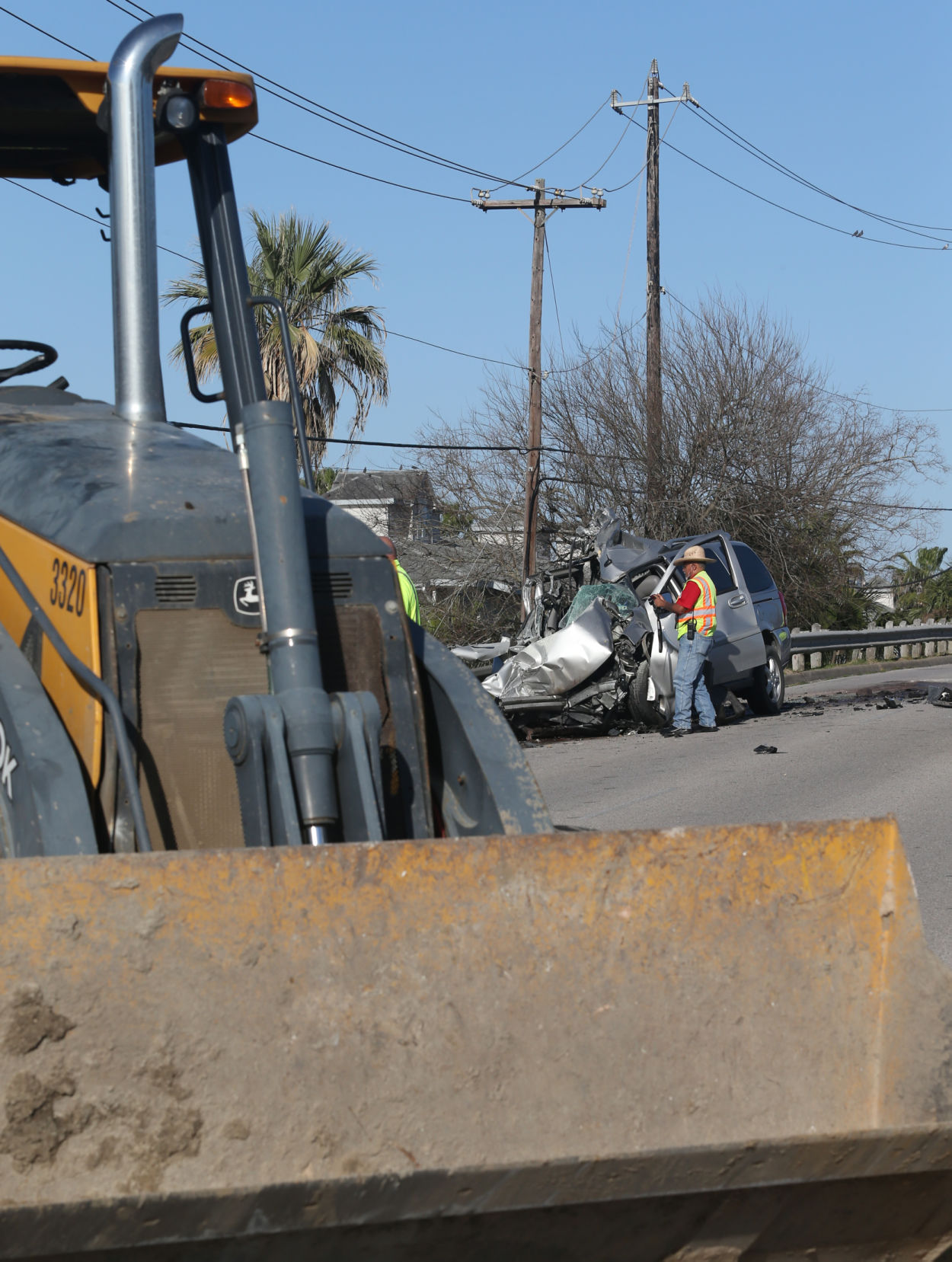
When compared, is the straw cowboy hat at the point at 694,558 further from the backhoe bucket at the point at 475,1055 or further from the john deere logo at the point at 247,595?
the backhoe bucket at the point at 475,1055

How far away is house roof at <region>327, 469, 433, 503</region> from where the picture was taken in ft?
104

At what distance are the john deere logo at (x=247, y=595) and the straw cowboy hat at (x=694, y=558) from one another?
465 inches

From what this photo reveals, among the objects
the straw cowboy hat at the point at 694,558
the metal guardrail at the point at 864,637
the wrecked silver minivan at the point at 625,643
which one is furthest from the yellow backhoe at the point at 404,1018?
the metal guardrail at the point at 864,637

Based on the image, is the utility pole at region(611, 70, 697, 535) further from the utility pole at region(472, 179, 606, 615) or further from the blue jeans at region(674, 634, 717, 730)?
the blue jeans at region(674, 634, 717, 730)

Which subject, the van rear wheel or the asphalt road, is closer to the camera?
the asphalt road

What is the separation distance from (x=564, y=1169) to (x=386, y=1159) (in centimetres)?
29

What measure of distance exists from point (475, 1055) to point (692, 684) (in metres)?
12.5

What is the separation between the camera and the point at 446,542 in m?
30.3

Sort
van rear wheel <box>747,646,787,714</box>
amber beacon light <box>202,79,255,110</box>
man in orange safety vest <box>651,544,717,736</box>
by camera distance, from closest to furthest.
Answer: amber beacon light <box>202,79,255,110</box>
man in orange safety vest <box>651,544,717,736</box>
van rear wheel <box>747,646,787,714</box>

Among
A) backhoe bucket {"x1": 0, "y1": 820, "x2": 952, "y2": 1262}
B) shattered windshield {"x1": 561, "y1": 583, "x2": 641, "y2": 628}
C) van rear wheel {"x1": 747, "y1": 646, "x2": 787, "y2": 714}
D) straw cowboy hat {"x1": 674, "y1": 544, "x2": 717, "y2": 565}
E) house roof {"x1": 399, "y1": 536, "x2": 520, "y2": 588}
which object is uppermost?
house roof {"x1": 399, "y1": 536, "x2": 520, "y2": 588}

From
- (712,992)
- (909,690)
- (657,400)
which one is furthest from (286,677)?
(657,400)

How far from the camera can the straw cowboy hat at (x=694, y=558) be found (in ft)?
48.8

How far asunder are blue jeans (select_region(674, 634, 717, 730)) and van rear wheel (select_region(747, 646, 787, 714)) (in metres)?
1.64

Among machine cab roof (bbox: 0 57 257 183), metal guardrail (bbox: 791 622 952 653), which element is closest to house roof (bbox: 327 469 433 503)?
metal guardrail (bbox: 791 622 952 653)
